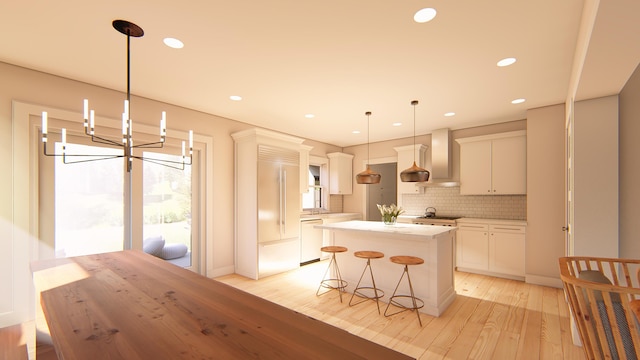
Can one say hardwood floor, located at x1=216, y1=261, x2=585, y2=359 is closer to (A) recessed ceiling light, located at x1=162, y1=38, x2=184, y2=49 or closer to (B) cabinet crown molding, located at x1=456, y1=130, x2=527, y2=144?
(B) cabinet crown molding, located at x1=456, y1=130, x2=527, y2=144

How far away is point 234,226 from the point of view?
15.6 ft

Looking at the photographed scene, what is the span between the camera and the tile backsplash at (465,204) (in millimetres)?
4855

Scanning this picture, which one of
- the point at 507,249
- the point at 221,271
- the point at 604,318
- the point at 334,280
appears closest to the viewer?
the point at 604,318

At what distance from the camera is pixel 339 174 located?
6742 millimetres

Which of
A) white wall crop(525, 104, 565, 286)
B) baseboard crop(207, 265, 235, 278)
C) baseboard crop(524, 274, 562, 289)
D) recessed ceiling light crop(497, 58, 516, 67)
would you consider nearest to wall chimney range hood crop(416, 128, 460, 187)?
white wall crop(525, 104, 565, 286)

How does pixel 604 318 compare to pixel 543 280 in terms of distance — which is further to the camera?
pixel 543 280

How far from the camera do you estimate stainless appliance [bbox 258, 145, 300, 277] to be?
4.54m

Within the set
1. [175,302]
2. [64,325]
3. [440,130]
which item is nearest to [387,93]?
[440,130]

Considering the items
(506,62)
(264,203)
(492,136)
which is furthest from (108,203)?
(492,136)

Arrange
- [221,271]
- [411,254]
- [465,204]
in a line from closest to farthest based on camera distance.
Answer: [411,254]
[221,271]
[465,204]

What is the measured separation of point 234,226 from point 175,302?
3503 mm

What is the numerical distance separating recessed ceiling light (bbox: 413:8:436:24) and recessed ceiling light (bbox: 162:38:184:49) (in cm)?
197

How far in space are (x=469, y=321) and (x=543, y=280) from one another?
2073mm

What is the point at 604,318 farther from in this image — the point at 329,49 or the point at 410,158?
the point at 410,158
